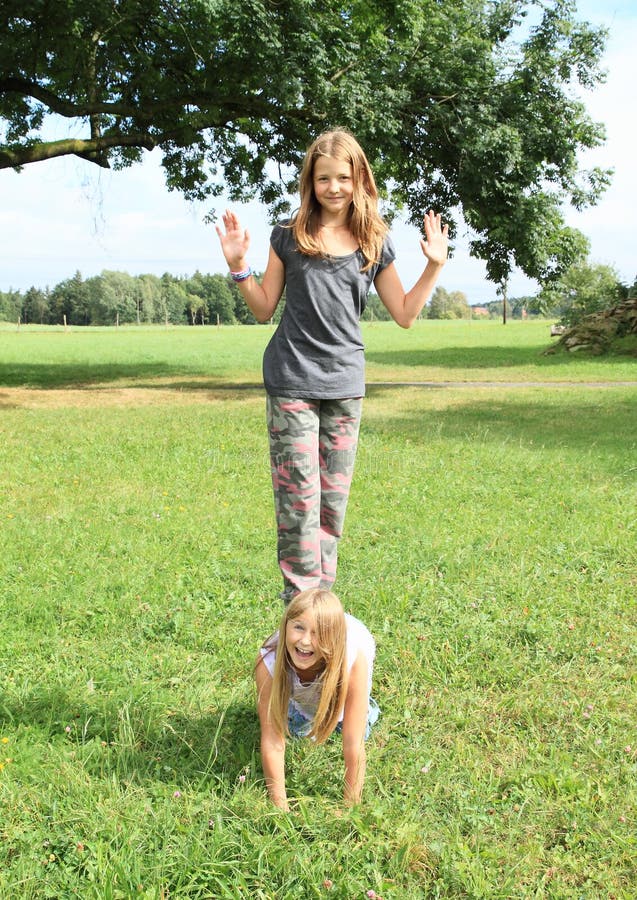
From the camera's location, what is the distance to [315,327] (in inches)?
125

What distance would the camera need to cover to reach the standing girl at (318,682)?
2717 mm

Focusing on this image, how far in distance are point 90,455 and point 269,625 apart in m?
5.56

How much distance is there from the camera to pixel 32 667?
3.81m

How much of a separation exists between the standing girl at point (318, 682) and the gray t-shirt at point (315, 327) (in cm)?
84

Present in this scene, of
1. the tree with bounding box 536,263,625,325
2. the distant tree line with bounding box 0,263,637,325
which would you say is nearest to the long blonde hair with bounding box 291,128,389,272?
the tree with bounding box 536,263,625,325

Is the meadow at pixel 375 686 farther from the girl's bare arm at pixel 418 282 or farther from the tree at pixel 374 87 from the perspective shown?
the tree at pixel 374 87

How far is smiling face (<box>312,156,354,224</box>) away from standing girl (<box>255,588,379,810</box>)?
4.94 feet

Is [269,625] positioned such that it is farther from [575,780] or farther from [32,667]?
[575,780]

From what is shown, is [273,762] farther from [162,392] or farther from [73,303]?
[73,303]

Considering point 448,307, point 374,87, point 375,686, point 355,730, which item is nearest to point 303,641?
point 355,730

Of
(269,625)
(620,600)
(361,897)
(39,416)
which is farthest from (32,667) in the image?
(39,416)

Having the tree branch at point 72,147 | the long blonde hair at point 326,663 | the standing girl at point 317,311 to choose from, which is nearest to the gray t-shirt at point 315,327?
the standing girl at point 317,311

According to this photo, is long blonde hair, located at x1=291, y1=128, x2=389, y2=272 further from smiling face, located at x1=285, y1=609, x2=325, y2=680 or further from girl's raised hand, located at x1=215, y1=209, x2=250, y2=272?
smiling face, located at x1=285, y1=609, x2=325, y2=680

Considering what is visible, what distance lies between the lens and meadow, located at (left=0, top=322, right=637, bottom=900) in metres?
2.51
